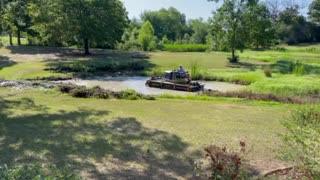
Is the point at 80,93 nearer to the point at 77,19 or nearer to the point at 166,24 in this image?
the point at 77,19

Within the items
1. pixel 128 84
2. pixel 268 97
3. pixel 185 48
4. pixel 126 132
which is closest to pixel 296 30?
pixel 185 48

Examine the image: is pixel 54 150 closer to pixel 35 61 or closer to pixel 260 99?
pixel 260 99

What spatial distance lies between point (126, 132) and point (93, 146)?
1.61 metres

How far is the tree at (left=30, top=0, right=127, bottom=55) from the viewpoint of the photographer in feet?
118

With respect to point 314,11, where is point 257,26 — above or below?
below

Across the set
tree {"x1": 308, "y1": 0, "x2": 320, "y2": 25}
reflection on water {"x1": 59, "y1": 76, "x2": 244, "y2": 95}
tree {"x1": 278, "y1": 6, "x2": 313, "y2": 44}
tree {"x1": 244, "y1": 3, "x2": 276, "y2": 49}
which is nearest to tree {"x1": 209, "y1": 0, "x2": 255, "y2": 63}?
tree {"x1": 244, "y1": 3, "x2": 276, "y2": 49}

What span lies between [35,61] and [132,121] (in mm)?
24286

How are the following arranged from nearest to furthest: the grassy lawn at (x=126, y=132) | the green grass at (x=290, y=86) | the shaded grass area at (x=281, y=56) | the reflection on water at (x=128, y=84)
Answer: the grassy lawn at (x=126, y=132), the green grass at (x=290, y=86), the reflection on water at (x=128, y=84), the shaded grass area at (x=281, y=56)

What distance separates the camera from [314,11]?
8075 cm

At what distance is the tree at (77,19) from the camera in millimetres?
36062

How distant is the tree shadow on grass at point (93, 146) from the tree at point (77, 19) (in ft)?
79.8

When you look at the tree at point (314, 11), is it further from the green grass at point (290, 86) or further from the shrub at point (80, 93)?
the shrub at point (80, 93)

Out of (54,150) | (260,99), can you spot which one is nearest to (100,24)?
(260,99)

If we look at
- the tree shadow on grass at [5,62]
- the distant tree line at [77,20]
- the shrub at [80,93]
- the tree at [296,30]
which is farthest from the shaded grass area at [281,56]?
the shrub at [80,93]
